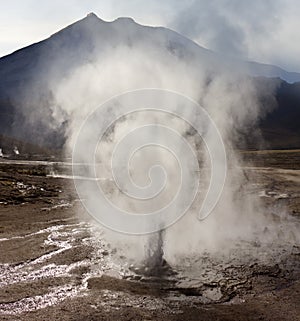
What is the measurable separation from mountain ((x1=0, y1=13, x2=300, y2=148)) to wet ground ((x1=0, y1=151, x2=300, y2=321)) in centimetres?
6393

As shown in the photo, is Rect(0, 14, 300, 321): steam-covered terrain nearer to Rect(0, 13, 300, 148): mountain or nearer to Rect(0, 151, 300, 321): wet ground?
Rect(0, 151, 300, 321): wet ground

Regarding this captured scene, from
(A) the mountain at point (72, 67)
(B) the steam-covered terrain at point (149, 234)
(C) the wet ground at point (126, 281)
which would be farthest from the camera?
(A) the mountain at point (72, 67)

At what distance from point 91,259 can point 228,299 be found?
5.02 meters

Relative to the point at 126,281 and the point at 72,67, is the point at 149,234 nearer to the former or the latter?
the point at 126,281

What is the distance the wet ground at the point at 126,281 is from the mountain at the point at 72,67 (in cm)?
6393

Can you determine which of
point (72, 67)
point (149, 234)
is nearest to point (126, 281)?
point (149, 234)

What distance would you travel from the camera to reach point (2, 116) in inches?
4461

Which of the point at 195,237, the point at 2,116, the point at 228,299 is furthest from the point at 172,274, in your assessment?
the point at 2,116

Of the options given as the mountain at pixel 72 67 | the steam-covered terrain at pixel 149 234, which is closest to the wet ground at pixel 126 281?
the steam-covered terrain at pixel 149 234

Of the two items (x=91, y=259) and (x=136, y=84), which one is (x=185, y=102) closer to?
(x=136, y=84)

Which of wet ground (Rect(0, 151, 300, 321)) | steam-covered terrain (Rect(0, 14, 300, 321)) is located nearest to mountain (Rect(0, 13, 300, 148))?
steam-covered terrain (Rect(0, 14, 300, 321))

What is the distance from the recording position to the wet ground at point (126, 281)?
10625 millimetres

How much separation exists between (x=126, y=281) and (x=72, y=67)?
488 ft

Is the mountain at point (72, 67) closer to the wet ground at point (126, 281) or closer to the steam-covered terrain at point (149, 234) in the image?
the steam-covered terrain at point (149, 234)
